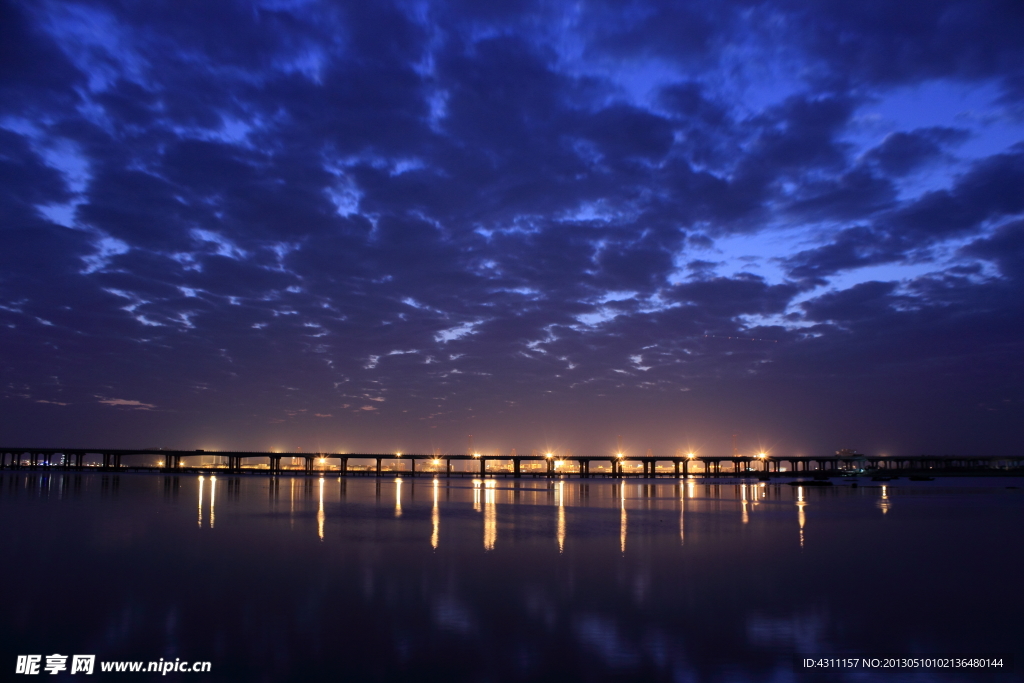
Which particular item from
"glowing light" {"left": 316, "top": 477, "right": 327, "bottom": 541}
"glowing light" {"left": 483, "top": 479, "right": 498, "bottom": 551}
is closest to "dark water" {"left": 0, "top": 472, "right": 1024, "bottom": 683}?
"glowing light" {"left": 483, "top": 479, "right": 498, "bottom": 551}

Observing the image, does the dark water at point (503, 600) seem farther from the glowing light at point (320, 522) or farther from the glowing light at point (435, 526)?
the glowing light at point (320, 522)

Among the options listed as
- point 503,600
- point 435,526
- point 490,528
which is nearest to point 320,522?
point 435,526

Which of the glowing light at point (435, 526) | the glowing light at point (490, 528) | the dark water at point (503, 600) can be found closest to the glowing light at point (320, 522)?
the dark water at point (503, 600)

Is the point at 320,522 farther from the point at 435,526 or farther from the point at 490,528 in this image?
the point at 490,528

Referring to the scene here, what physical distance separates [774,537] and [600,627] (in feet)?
78.0

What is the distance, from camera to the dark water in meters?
13.9

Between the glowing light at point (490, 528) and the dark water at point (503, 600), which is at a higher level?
the dark water at point (503, 600)

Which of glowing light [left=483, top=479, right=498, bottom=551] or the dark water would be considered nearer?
the dark water

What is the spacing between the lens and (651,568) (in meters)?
25.0

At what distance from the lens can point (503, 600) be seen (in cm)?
1909

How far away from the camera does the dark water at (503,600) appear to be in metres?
13.9

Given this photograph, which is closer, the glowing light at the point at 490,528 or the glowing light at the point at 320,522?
the glowing light at the point at 490,528

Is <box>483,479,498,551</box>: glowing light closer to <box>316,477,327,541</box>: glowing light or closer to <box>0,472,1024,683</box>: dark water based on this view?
<box>0,472,1024,683</box>: dark water

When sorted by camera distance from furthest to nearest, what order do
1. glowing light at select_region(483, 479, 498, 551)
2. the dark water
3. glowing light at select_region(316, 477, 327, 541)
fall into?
glowing light at select_region(316, 477, 327, 541)
glowing light at select_region(483, 479, 498, 551)
the dark water
